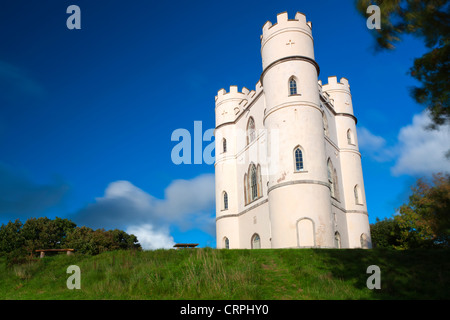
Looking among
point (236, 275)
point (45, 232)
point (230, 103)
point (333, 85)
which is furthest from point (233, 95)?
point (45, 232)

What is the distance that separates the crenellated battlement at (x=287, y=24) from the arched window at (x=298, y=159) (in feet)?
29.6

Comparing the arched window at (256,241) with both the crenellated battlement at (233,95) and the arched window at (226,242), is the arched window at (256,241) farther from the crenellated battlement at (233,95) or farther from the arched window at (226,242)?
the crenellated battlement at (233,95)

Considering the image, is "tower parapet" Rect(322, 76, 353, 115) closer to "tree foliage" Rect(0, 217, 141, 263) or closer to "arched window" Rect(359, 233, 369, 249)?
"arched window" Rect(359, 233, 369, 249)

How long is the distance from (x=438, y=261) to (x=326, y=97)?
21.0 m

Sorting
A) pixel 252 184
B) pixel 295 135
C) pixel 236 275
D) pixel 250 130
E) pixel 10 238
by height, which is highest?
pixel 250 130

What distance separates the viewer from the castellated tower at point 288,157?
23.3m

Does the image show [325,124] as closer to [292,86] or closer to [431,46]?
[292,86]

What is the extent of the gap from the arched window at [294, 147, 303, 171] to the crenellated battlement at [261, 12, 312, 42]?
9036mm

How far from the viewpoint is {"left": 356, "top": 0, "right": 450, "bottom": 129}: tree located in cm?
947

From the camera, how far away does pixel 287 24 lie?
27.2m

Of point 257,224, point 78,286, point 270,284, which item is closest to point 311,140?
point 257,224

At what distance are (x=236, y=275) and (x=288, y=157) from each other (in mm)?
13717

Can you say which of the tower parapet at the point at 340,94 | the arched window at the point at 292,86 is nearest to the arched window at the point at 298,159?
the arched window at the point at 292,86

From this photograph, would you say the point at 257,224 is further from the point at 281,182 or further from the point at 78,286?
the point at 78,286
